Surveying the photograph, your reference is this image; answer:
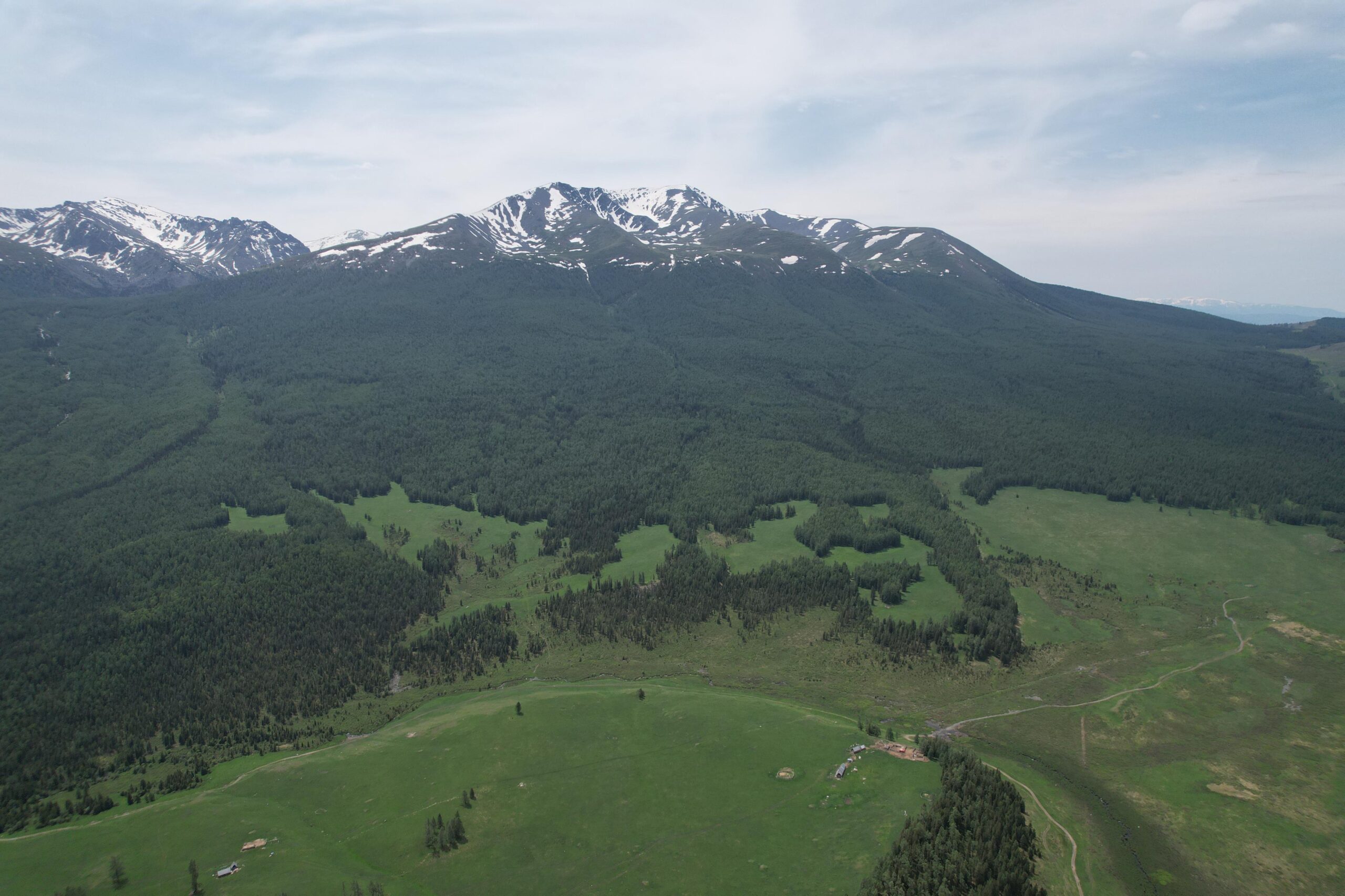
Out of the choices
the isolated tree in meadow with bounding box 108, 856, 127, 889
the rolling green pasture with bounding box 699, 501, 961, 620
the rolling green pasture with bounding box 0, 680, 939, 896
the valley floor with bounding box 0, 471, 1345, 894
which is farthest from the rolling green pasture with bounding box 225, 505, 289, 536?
the isolated tree in meadow with bounding box 108, 856, 127, 889

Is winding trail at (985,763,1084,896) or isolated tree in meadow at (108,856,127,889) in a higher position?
winding trail at (985,763,1084,896)

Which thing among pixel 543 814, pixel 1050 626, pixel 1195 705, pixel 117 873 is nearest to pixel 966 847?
pixel 543 814

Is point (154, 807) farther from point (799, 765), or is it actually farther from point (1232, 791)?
point (1232, 791)

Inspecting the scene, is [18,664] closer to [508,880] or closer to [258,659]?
[258,659]

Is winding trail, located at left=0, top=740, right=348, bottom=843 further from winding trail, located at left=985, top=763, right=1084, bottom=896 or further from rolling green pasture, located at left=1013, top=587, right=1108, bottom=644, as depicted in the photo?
Answer: rolling green pasture, located at left=1013, top=587, right=1108, bottom=644

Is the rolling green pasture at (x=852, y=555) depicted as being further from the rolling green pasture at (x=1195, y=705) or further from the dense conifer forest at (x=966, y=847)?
the dense conifer forest at (x=966, y=847)

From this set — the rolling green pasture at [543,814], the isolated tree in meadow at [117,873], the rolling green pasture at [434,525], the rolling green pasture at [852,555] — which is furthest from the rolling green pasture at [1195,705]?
the rolling green pasture at [434,525]
